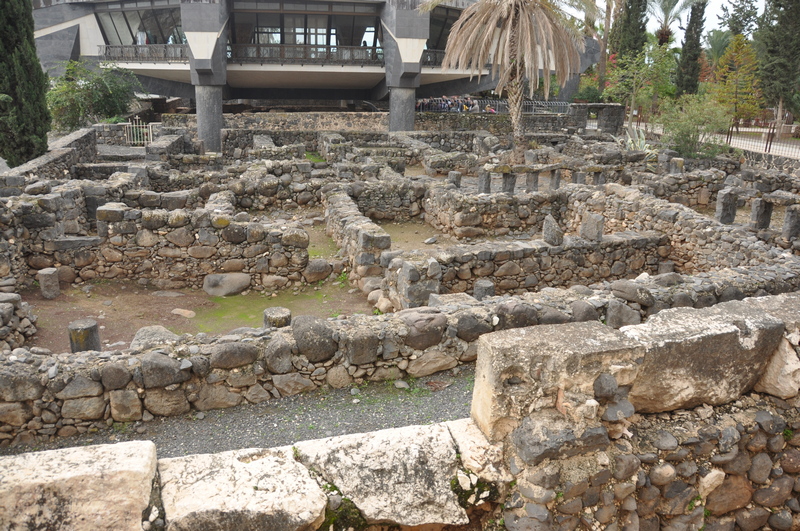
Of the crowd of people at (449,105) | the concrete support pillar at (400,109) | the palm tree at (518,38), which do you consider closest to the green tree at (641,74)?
the crowd of people at (449,105)

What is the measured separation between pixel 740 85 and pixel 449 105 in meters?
15.5

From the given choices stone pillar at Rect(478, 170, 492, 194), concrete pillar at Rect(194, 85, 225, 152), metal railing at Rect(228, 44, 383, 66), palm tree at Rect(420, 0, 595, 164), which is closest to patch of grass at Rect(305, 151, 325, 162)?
concrete pillar at Rect(194, 85, 225, 152)

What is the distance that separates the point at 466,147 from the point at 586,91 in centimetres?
1617

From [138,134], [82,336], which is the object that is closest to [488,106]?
[138,134]

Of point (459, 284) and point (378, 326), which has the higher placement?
point (378, 326)

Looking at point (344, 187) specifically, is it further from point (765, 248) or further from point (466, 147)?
point (466, 147)

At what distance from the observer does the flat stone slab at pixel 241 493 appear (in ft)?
8.72

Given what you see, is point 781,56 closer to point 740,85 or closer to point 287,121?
point 740,85

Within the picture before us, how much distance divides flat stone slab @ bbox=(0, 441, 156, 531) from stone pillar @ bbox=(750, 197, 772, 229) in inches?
Answer: 484

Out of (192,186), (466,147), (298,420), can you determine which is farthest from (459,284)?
(466,147)

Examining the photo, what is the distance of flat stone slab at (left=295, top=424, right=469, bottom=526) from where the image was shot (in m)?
2.97

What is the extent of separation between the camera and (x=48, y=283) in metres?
8.87

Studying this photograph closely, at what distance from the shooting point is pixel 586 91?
39.9 metres

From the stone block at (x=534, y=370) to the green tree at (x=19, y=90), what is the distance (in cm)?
1955
